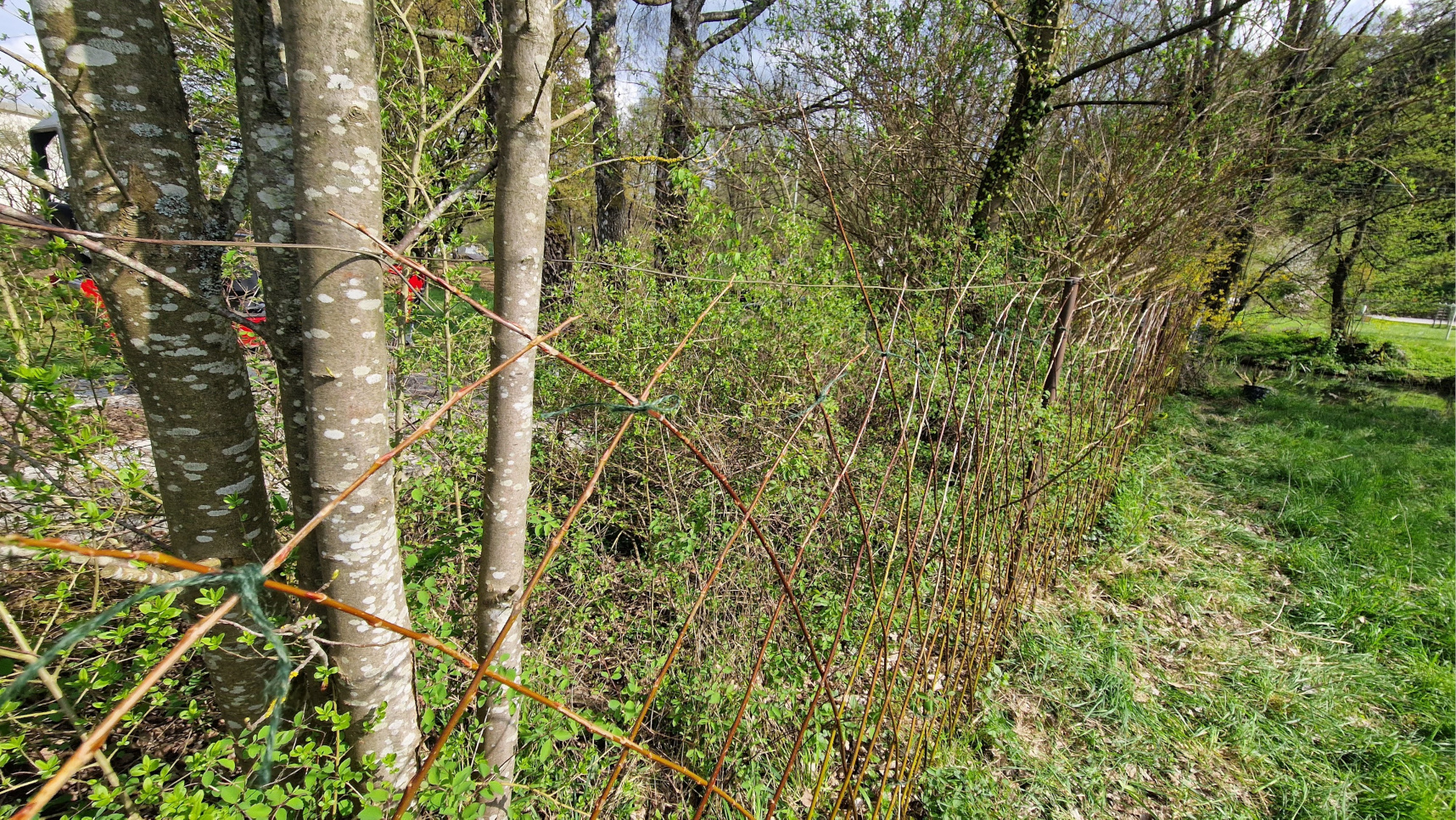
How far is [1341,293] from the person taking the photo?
35.3ft

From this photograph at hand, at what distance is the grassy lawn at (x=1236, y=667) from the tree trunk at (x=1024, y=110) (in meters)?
2.60

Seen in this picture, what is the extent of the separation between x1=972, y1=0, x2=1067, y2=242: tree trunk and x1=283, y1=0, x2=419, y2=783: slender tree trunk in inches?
183

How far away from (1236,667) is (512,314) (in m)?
3.96

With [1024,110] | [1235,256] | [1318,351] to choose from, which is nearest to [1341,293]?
[1318,351]

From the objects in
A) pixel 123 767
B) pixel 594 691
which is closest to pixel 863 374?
pixel 594 691

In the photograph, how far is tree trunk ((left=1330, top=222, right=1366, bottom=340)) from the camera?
10.4m

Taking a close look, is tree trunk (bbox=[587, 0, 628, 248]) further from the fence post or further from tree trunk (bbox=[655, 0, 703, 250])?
the fence post

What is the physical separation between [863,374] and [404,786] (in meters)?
3.14

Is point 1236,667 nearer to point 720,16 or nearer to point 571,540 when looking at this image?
point 571,540

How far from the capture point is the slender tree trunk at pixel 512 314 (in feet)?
4.39

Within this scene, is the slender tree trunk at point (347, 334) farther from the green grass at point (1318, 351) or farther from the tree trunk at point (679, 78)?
the green grass at point (1318, 351)

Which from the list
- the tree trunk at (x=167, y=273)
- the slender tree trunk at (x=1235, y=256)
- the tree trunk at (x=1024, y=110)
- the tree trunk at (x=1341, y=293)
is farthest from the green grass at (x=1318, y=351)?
the tree trunk at (x=167, y=273)

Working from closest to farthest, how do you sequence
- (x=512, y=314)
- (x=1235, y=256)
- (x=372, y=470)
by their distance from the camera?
1. (x=372, y=470)
2. (x=512, y=314)
3. (x=1235, y=256)

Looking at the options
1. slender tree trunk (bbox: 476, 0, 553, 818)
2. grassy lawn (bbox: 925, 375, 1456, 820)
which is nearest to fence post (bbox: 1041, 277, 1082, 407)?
grassy lawn (bbox: 925, 375, 1456, 820)
